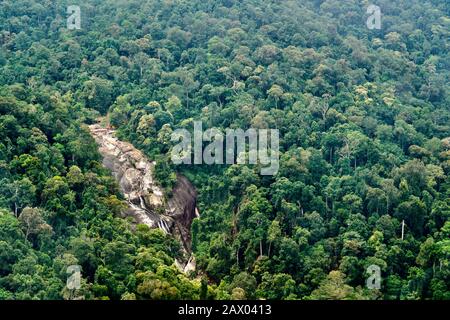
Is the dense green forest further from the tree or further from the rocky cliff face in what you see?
the rocky cliff face

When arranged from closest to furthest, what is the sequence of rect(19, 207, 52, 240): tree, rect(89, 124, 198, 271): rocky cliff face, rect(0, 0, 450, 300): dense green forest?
rect(19, 207, 52, 240): tree < rect(0, 0, 450, 300): dense green forest < rect(89, 124, 198, 271): rocky cliff face

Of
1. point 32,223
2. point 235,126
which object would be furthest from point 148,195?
point 32,223

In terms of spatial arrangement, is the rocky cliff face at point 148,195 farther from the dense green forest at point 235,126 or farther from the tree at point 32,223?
the tree at point 32,223

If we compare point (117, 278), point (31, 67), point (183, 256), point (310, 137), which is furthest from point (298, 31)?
Answer: point (117, 278)

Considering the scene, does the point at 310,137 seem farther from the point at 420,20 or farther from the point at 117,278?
the point at 420,20

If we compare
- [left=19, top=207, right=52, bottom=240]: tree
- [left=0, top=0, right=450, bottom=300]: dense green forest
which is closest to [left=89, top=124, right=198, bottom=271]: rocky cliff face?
[left=0, top=0, right=450, bottom=300]: dense green forest

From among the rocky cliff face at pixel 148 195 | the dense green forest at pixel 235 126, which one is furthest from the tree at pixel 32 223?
the rocky cliff face at pixel 148 195
